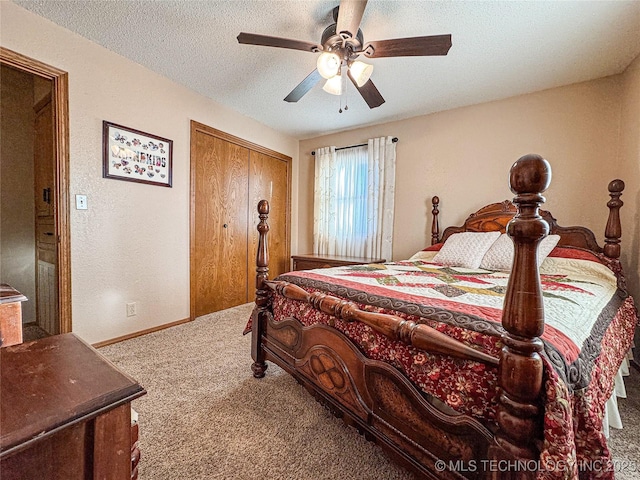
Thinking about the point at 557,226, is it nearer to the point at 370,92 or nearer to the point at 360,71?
the point at 370,92

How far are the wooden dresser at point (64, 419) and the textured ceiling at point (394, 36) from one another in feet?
6.69

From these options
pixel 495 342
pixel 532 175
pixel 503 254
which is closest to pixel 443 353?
pixel 495 342

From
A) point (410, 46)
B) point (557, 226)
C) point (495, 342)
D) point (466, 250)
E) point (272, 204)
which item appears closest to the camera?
point (495, 342)

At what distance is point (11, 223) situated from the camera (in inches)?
103

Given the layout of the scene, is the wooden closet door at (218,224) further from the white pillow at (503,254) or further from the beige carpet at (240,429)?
the white pillow at (503,254)

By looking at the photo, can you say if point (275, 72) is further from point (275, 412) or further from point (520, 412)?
point (520, 412)

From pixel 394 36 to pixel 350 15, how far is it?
64 cm

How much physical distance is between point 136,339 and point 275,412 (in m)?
1.60

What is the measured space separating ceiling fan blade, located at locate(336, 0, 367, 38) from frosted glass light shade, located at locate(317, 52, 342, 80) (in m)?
0.12

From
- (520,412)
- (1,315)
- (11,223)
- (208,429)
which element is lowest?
(208,429)

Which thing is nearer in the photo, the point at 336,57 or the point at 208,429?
the point at 208,429

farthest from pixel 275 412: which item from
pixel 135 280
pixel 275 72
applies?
pixel 275 72

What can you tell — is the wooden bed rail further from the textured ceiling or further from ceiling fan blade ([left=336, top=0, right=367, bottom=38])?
the textured ceiling

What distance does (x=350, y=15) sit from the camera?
1473 millimetres
